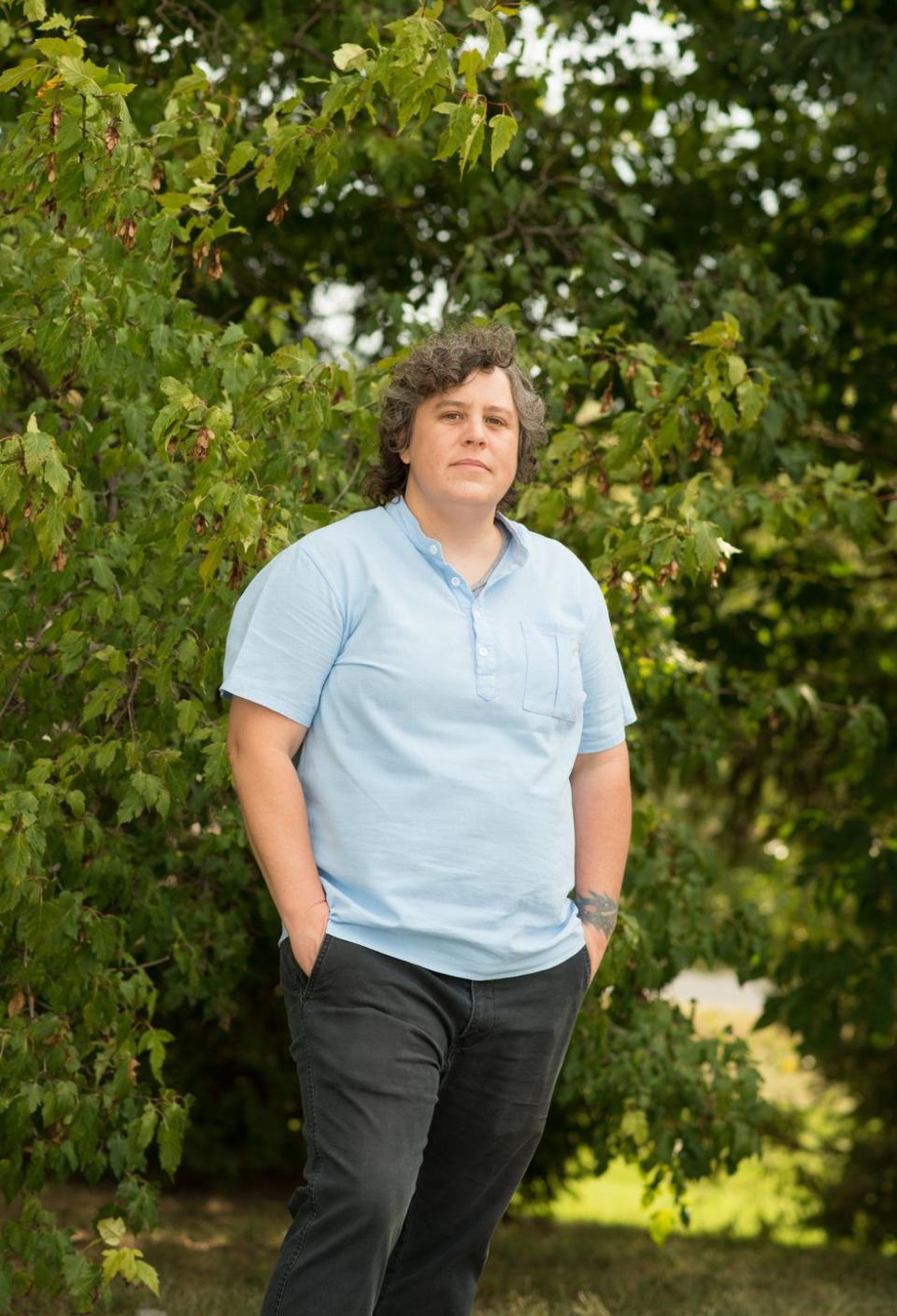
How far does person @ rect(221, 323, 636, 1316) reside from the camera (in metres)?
2.23

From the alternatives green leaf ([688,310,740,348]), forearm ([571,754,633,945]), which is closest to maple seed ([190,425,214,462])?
forearm ([571,754,633,945])

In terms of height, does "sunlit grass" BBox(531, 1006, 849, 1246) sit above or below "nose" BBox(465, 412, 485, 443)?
below

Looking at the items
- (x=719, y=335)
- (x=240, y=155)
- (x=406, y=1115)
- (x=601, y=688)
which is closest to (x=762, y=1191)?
(x=719, y=335)

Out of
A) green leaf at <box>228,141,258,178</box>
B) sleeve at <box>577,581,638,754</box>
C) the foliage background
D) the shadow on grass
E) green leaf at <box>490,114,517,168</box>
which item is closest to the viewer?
sleeve at <box>577,581,638,754</box>

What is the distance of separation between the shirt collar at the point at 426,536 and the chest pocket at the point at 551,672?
0.14m

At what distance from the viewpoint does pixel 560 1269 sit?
558 centimetres

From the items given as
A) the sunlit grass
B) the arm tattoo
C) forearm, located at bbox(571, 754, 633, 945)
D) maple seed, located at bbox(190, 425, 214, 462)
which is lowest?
the sunlit grass

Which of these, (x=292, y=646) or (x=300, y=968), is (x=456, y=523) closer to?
(x=292, y=646)

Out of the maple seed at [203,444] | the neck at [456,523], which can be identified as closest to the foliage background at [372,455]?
the maple seed at [203,444]

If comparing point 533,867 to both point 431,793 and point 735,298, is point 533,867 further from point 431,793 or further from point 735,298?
point 735,298

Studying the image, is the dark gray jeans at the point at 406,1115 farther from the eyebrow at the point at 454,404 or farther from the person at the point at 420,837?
the eyebrow at the point at 454,404

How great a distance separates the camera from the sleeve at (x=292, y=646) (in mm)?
2301

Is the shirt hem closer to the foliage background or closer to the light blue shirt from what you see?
the light blue shirt

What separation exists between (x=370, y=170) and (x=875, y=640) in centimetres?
303
